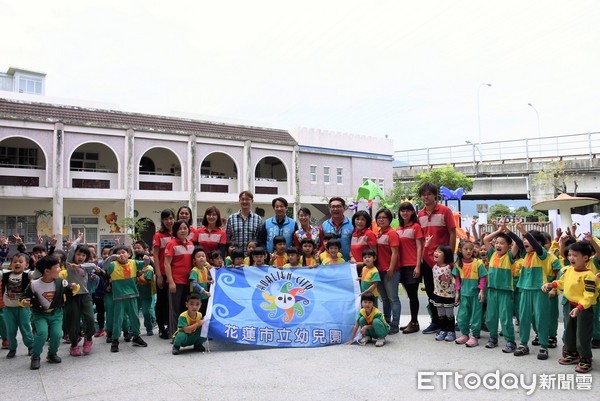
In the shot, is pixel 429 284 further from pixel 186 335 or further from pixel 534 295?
pixel 186 335

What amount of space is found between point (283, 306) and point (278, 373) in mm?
1491

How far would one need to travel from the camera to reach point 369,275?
6484 millimetres

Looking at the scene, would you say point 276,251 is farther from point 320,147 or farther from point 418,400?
point 320,147

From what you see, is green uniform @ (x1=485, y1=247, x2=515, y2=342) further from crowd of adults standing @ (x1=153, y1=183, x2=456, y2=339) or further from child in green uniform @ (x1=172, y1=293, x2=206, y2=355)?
child in green uniform @ (x1=172, y1=293, x2=206, y2=355)

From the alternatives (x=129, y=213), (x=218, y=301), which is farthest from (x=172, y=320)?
(x=129, y=213)

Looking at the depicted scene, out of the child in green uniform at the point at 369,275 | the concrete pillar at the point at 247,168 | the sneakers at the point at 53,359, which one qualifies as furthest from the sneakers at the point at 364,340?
the concrete pillar at the point at 247,168

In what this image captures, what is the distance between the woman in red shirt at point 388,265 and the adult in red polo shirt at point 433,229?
39 cm

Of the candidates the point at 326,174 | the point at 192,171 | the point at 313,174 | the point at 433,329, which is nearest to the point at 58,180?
the point at 192,171

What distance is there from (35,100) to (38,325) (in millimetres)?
19846

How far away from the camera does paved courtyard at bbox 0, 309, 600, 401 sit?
4238 millimetres

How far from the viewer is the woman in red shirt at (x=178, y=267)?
21.2ft

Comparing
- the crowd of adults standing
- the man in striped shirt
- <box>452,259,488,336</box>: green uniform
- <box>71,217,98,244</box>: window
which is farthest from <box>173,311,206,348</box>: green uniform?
<box>71,217,98,244</box>: window

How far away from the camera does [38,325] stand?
5.58m

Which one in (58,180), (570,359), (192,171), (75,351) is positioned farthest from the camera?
(192,171)
